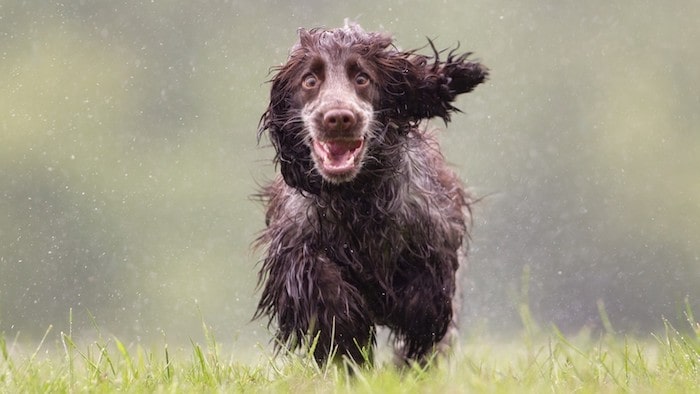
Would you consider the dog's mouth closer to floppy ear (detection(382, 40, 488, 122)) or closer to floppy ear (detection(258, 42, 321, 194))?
floppy ear (detection(258, 42, 321, 194))

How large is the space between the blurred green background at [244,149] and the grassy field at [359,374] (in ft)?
48.1

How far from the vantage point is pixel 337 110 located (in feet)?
15.6

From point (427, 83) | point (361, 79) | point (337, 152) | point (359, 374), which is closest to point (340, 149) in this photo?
point (337, 152)

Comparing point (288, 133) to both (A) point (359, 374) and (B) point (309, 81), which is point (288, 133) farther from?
(A) point (359, 374)

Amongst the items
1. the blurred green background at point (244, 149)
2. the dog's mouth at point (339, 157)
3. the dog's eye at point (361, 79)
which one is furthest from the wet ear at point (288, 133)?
the blurred green background at point (244, 149)

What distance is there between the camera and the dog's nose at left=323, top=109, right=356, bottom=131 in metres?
4.75

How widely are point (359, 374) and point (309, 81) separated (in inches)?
70.2

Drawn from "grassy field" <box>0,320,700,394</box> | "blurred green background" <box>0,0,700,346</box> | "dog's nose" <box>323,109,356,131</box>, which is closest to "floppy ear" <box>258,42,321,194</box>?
"dog's nose" <box>323,109,356,131</box>

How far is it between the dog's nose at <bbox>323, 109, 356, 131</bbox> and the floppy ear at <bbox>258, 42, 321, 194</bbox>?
1.10 feet

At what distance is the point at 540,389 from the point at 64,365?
5.30ft

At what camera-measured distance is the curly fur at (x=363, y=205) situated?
5066mm

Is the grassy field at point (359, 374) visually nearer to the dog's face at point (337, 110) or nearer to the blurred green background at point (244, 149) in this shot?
the dog's face at point (337, 110)

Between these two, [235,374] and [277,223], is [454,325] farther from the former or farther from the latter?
[235,374]

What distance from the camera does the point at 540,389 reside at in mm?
A: 3557
